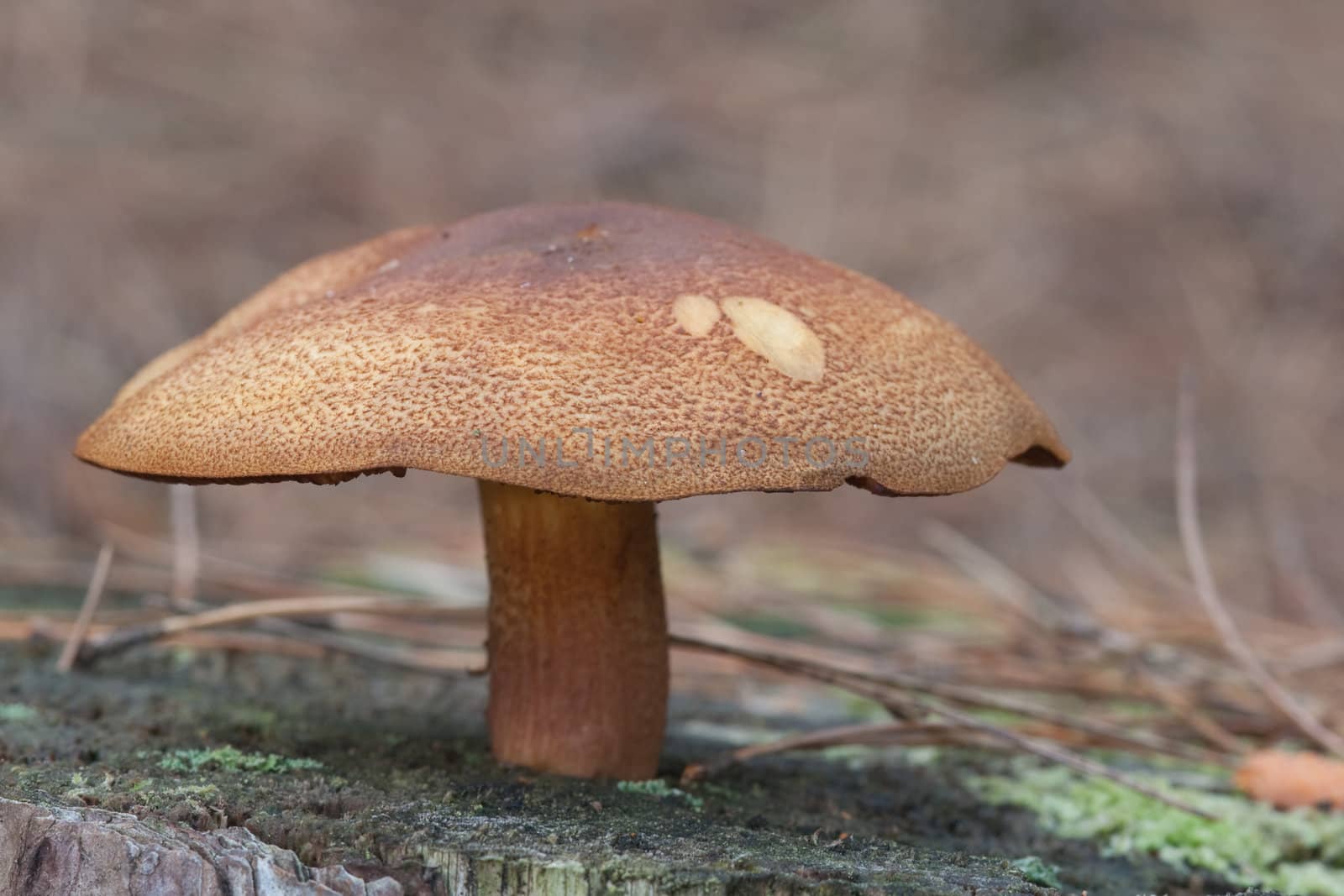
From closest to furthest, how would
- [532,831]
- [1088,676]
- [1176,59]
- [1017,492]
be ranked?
[532,831] → [1088,676] → [1017,492] → [1176,59]

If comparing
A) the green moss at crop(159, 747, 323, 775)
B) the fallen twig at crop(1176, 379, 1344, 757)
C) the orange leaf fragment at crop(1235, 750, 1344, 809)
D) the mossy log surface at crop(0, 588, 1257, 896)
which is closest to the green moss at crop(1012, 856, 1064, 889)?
the mossy log surface at crop(0, 588, 1257, 896)

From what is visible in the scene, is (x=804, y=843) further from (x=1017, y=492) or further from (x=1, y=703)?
(x=1017, y=492)

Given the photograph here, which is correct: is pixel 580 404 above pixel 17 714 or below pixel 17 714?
above

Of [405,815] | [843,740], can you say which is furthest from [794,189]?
[405,815]

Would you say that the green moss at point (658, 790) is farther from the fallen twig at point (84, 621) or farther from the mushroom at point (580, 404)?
the fallen twig at point (84, 621)

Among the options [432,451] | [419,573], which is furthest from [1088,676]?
[432,451]

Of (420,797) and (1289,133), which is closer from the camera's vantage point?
(420,797)

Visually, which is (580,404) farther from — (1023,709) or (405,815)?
(1023,709)

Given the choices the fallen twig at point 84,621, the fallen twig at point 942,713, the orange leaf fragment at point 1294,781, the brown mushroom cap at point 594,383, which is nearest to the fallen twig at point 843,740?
the fallen twig at point 942,713
